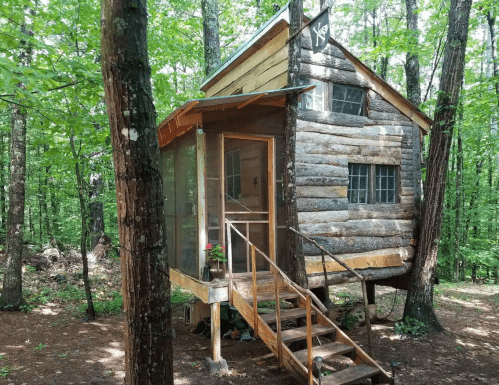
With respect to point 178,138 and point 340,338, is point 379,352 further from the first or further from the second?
point 178,138

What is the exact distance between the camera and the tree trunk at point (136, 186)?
2.59 metres

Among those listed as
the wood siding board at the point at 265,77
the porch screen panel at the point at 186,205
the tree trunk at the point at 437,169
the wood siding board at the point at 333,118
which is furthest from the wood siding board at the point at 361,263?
the wood siding board at the point at 265,77

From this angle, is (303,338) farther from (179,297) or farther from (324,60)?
(179,297)

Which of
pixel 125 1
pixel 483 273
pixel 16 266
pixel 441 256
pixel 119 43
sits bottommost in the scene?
pixel 483 273

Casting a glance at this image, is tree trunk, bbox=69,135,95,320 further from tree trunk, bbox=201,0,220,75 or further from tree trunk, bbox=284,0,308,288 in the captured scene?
tree trunk, bbox=201,0,220,75

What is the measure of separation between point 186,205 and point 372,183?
427cm

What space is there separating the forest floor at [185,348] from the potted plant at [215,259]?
5.33ft

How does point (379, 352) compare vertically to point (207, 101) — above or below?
below

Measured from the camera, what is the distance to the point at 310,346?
4609 mm

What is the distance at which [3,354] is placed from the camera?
6051mm

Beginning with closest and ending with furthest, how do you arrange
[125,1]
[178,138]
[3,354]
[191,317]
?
[125,1], [3,354], [178,138], [191,317]

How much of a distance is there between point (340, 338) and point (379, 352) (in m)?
1.73

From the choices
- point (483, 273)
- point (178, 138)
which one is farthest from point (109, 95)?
point (483, 273)

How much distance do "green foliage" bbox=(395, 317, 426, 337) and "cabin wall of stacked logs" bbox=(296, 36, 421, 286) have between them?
1.08 m
